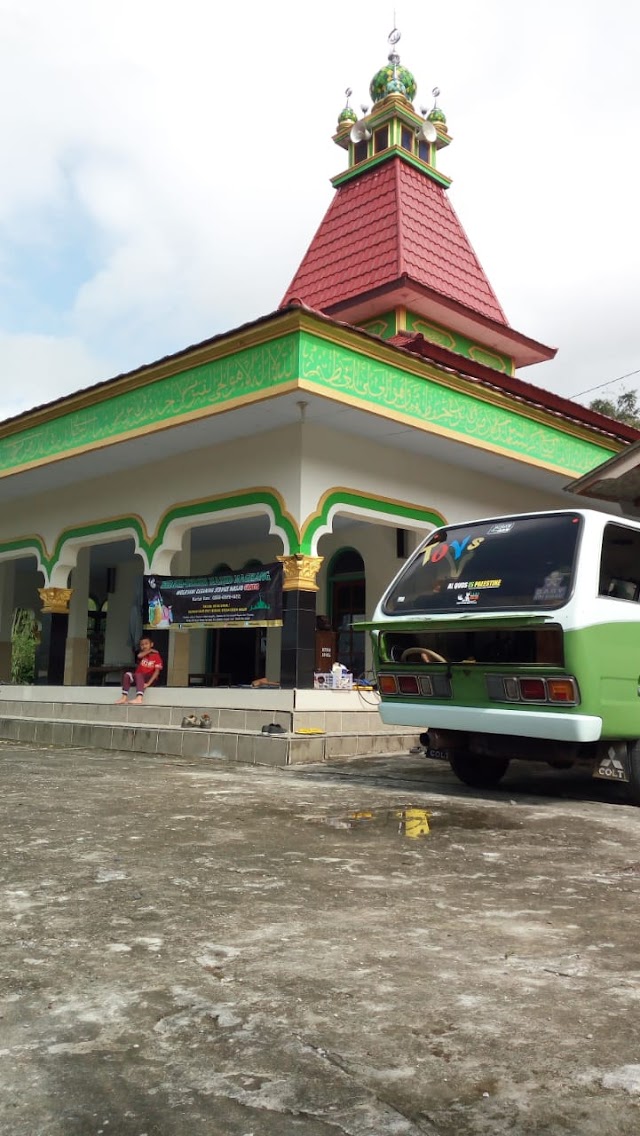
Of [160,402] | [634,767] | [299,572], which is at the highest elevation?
[160,402]

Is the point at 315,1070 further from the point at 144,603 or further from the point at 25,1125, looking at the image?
the point at 144,603

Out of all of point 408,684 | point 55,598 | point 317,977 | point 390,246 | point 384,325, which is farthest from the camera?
point 390,246

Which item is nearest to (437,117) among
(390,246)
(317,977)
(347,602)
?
(390,246)

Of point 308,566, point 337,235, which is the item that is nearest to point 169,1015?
point 308,566

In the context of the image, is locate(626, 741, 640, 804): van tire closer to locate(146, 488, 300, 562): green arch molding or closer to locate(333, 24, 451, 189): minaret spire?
locate(146, 488, 300, 562): green arch molding

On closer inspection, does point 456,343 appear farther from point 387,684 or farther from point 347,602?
point 387,684

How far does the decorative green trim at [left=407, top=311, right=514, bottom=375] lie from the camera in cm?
1596

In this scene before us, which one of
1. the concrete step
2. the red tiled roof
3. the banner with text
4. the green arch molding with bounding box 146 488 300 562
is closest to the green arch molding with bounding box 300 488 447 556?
the green arch molding with bounding box 146 488 300 562

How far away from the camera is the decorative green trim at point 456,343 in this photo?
52.4 ft

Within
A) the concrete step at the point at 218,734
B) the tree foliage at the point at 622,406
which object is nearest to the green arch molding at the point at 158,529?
the concrete step at the point at 218,734

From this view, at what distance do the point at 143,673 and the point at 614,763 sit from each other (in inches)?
294

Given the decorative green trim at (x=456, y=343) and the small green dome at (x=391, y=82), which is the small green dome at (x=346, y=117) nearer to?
the small green dome at (x=391, y=82)

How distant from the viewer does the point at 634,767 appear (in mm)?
5805

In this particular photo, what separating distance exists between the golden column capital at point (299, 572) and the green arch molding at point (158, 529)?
0.41 ft
